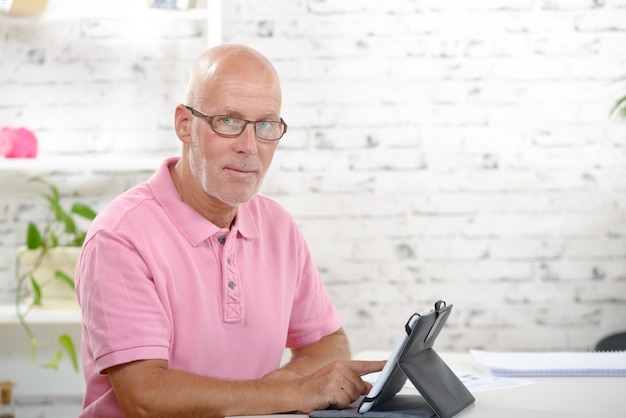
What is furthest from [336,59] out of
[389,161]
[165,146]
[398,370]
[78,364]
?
[398,370]

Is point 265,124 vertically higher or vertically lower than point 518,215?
higher

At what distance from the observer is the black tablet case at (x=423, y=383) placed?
1.50 m

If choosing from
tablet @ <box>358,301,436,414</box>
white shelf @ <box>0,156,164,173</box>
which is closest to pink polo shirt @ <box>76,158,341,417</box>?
tablet @ <box>358,301,436,414</box>

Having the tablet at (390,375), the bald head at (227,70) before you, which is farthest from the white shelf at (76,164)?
the tablet at (390,375)

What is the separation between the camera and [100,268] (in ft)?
5.62

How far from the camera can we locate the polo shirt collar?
1.87 m

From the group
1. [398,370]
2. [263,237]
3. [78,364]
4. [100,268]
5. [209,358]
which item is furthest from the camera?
[78,364]

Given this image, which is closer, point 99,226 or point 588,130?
point 99,226

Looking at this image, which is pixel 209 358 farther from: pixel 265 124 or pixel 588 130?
pixel 588 130

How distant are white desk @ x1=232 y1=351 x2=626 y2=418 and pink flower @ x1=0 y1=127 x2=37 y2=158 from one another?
1871 mm

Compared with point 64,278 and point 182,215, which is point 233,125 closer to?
point 182,215

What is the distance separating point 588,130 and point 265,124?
75.1 inches

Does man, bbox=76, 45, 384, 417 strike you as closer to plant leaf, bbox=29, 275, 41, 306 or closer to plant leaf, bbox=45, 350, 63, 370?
plant leaf, bbox=29, 275, 41, 306

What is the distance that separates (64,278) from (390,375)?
182 cm
